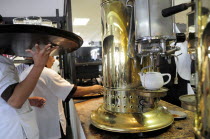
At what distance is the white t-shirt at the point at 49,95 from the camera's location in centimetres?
137

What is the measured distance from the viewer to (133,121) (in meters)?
0.68

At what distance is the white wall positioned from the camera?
251 cm

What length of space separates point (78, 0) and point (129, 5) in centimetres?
211

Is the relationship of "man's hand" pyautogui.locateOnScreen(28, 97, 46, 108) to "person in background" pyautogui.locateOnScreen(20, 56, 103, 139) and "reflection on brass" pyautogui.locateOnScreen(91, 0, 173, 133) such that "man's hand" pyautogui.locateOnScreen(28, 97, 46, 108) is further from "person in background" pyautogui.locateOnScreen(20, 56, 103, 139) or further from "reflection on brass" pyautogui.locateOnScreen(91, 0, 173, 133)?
"reflection on brass" pyautogui.locateOnScreen(91, 0, 173, 133)

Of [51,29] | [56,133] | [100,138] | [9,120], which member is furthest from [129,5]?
[56,133]

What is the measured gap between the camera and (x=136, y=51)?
0.71m

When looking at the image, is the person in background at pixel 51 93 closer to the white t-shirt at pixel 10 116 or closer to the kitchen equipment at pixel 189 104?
the white t-shirt at pixel 10 116

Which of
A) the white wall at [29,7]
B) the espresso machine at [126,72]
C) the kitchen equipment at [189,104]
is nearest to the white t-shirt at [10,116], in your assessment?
the espresso machine at [126,72]

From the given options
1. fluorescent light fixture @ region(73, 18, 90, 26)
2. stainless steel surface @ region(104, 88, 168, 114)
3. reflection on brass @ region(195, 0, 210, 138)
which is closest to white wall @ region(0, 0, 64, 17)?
fluorescent light fixture @ region(73, 18, 90, 26)

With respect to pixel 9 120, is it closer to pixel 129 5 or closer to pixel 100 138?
pixel 100 138

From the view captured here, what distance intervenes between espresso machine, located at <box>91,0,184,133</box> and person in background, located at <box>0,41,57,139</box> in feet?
0.90

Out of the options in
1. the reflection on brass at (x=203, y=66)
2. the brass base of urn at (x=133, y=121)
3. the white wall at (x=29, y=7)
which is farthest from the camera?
the white wall at (x=29, y=7)

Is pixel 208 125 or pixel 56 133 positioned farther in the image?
pixel 56 133

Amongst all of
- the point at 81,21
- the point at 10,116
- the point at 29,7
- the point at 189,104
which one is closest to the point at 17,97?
the point at 10,116
